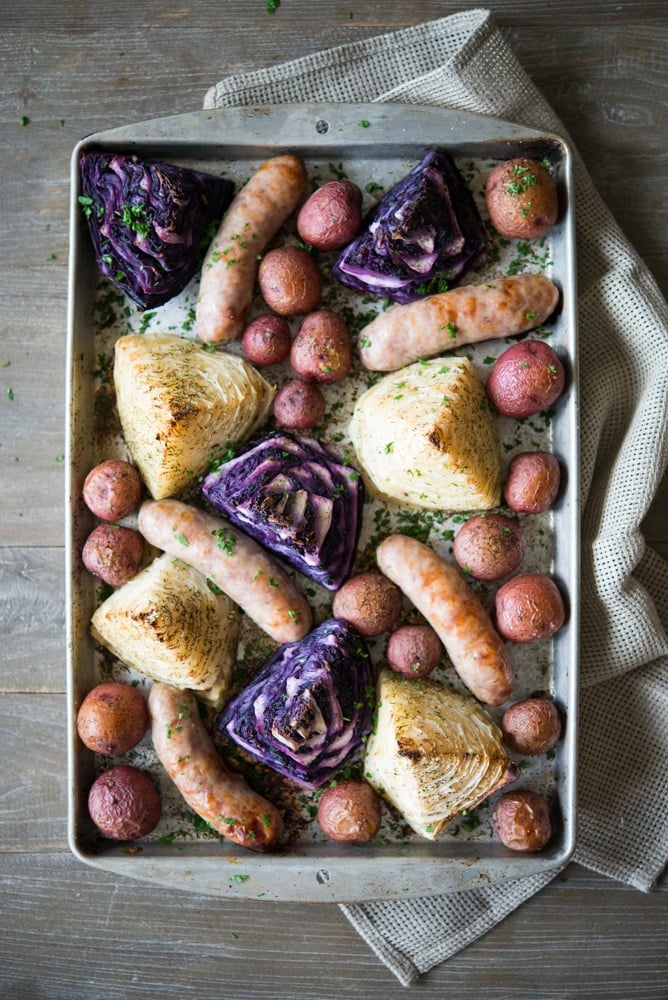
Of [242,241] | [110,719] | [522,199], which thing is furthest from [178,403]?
[522,199]

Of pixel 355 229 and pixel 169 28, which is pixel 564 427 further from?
pixel 169 28

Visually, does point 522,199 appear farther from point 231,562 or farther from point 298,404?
point 231,562

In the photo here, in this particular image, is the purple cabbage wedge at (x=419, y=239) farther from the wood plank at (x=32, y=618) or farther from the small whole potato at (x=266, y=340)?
the wood plank at (x=32, y=618)

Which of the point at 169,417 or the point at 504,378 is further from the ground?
the point at 504,378

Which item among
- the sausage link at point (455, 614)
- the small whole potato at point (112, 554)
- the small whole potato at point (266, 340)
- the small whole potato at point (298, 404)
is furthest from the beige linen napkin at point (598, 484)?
the small whole potato at point (112, 554)

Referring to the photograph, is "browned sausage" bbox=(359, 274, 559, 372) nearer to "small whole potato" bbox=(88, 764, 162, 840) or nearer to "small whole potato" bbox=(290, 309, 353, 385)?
"small whole potato" bbox=(290, 309, 353, 385)

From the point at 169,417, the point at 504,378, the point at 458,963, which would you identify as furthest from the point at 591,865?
the point at 169,417
